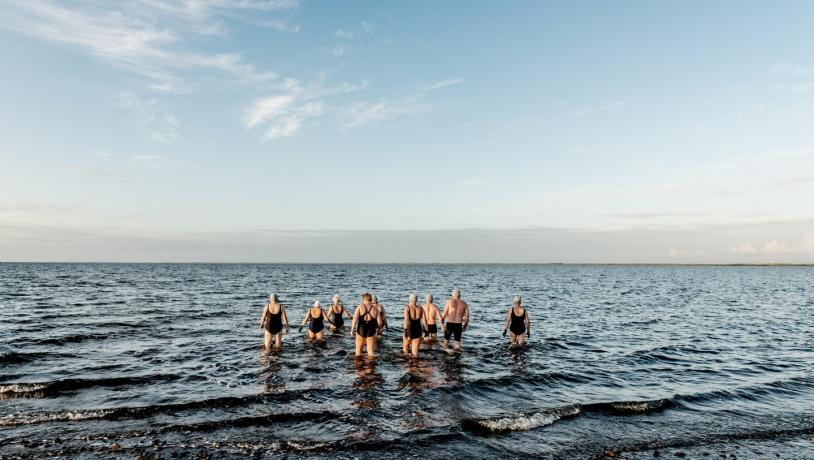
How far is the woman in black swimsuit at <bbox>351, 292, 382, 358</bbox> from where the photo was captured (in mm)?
17531

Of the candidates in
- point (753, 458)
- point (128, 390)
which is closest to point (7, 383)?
point (128, 390)

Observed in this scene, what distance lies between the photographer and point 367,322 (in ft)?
58.1

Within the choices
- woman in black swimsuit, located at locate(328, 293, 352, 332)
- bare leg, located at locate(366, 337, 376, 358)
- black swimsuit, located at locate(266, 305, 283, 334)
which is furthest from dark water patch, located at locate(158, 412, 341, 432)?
woman in black swimsuit, located at locate(328, 293, 352, 332)

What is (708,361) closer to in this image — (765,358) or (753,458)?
(765,358)

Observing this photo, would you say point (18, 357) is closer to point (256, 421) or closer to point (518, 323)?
point (256, 421)

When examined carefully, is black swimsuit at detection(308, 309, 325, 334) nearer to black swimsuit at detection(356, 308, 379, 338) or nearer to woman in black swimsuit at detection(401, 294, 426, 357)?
black swimsuit at detection(356, 308, 379, 338)

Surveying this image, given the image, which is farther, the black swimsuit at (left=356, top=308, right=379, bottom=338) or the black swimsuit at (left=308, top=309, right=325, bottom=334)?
the black swimsuit at (left=308, top=309, right=325, bottom=334)

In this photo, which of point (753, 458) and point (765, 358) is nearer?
point (753, 458)

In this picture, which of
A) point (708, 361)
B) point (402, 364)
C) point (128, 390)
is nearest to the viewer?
point (128, 390)

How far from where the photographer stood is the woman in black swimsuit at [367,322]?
17.5m

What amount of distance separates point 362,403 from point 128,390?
710 cm

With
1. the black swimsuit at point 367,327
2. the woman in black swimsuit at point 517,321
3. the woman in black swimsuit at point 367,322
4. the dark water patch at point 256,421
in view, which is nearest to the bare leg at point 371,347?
the woman in black swimsuit at point 367,322

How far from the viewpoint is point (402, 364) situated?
17203 mm

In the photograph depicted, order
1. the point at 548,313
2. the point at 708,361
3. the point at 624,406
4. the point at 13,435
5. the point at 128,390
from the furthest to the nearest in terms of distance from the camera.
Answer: the point at 548,313 → the point at 708,361 → the point at 128,390 → the point at 624,406 → the point at 13,435
